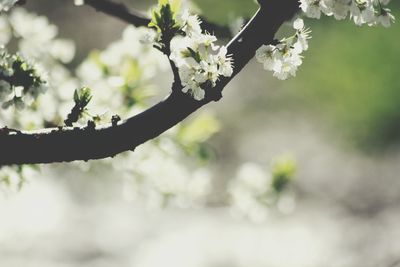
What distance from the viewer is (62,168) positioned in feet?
18.7

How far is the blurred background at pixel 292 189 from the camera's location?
4.78 metres

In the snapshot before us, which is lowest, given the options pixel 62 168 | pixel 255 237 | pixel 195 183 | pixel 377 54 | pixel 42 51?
pixel 62 168

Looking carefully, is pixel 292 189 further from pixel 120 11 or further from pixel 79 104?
pixel 79 104

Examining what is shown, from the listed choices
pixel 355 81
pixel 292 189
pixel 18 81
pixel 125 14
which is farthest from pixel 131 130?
pixel 355 81

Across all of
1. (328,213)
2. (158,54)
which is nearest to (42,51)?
(158,54)

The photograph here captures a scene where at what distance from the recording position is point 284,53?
136 cm

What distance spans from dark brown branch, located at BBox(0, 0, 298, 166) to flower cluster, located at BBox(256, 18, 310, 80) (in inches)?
0.9

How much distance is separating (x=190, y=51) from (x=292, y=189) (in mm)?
3357

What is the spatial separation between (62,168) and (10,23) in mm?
3440

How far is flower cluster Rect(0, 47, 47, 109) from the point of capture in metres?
1.53

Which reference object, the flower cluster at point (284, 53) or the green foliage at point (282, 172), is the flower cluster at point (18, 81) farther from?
the green foliage at point (282, 172)

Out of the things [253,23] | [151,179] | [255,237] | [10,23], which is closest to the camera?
[253,23]

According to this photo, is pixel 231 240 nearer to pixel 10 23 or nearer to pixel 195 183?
pixel 195 183

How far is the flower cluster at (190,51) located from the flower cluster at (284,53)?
0.08m
